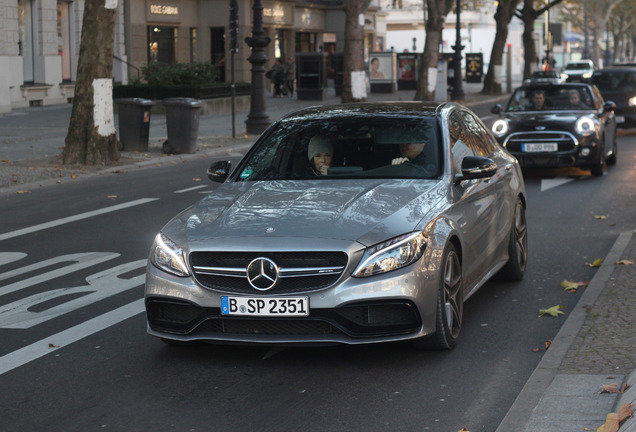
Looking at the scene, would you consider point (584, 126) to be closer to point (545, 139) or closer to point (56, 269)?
point (545, 139)

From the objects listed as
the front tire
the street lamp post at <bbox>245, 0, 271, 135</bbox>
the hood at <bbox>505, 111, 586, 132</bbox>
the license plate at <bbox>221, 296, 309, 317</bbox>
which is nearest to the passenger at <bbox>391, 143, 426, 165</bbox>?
the front tire

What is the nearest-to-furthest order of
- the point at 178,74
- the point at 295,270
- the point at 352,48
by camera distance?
the point at 295,270, the point at 352,48, the point at 178,74

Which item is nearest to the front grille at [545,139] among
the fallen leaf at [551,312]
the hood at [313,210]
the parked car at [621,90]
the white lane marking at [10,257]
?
the white lane marking at [10,257]

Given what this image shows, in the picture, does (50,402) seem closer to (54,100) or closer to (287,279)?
(287,279)

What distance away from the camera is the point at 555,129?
17.2 meters

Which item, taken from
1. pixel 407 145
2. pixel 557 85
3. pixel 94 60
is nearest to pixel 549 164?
pixel 557 85

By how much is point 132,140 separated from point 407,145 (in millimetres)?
15263

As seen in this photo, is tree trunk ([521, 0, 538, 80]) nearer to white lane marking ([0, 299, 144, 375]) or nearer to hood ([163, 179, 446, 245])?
white lane marking ([0, 299, 144, 375])

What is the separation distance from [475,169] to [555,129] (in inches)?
410

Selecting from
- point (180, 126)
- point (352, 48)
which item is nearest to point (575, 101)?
point (180, 126)

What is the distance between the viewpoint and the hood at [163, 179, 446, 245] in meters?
6.14

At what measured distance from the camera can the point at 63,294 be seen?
8.52 metres

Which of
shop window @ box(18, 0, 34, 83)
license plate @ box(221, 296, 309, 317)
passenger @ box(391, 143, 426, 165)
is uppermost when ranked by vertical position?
shop window @ box(18, 0, 34, 83)

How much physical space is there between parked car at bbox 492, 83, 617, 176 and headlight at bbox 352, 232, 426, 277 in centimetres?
1137
